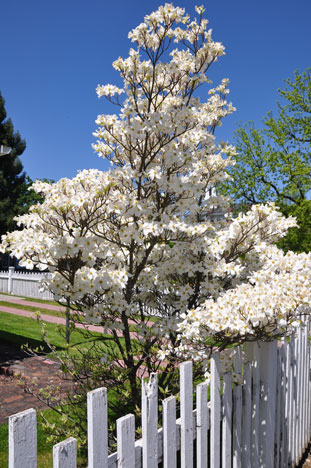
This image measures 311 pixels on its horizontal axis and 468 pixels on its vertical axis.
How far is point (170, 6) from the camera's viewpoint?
2994 millimetres

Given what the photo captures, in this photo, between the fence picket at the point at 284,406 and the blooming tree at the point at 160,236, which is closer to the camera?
the blooming tree at the point at 160,236

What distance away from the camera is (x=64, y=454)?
1.27 m

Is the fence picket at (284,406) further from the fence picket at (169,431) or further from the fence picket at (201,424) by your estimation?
the fence picket at (169,431)

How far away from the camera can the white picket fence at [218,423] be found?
1388 millimetres

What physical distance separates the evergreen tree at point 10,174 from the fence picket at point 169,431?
97.8 feet

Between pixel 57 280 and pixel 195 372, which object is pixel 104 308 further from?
pixel 195 372

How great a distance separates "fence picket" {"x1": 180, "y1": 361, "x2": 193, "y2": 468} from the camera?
1.86 metres

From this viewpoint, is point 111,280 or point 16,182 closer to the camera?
point 111,280

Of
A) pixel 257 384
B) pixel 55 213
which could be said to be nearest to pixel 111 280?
pixel 55 213

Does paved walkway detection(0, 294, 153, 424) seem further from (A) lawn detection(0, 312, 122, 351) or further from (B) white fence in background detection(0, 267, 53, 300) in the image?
(B) white fence in background detection(0, 267, 53, 300)

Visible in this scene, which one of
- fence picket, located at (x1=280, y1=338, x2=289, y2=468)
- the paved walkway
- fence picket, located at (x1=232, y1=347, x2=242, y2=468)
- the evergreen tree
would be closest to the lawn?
the paved walkway

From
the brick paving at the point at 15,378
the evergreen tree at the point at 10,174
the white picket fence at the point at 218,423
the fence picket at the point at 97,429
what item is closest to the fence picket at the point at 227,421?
the white picket fence at the point at 218,423

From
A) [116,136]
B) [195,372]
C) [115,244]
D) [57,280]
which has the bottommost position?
[195,372]

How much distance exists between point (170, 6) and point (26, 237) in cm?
224
